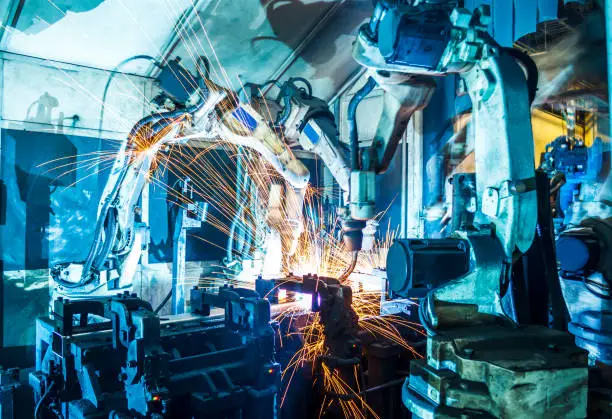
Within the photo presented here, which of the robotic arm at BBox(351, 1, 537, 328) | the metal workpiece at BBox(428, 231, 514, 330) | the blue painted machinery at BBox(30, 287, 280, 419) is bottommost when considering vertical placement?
the blue painted machinery at BBox(30, 287, 280, 419)

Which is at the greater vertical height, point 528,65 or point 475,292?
point 528,65

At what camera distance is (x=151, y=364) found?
102 inches

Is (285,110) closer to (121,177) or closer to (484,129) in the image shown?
(121,177)

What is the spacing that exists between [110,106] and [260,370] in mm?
4461

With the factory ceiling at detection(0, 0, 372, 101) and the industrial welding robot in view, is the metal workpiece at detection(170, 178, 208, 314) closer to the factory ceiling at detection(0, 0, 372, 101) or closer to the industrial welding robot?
the factory ceiling at detection(0, 0, 372, 101)

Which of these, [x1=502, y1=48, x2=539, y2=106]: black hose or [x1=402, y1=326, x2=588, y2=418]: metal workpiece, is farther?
[x1=502, y1=48, x2=539, y2=106]: black hose

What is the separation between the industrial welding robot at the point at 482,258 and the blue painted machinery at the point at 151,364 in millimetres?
1590

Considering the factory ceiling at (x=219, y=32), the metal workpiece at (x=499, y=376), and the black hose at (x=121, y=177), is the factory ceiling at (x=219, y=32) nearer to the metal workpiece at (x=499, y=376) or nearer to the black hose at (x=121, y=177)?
the black hose at (x=121, y=177)

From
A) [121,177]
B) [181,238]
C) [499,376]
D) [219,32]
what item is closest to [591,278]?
→ [499,376]

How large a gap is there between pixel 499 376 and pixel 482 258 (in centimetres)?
46

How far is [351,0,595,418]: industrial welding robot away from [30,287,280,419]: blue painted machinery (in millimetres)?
1590

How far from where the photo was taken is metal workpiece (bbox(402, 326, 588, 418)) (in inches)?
54.3

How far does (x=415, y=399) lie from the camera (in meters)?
1.57

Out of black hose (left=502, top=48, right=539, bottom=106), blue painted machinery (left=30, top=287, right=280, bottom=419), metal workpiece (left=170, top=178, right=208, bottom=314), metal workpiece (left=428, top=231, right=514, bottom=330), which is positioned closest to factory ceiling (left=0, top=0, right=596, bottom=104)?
metal workpiece (left=170, top=178, right=208, bottom=314)
